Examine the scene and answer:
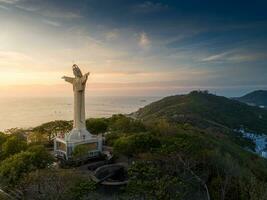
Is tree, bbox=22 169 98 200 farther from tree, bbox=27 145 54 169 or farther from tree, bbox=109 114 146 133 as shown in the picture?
tree, bbox=109 114 146 133

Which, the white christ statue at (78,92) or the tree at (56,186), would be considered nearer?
the tree at (56,186)

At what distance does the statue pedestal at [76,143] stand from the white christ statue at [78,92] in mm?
627

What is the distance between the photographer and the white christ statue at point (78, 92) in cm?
2281

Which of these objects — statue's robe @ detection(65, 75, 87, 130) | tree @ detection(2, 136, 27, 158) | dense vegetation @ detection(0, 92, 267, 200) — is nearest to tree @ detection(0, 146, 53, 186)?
dense vegetation @ detection(0, 92, 267, 200)

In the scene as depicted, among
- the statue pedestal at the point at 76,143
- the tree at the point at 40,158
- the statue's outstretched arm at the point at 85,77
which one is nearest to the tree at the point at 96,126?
the statue pedestal at the point at 76,143

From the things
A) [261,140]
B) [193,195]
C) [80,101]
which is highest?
[80,101]

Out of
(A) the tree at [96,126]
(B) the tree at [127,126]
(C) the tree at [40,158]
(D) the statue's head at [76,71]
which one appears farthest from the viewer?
(A) the tree at [96,126]

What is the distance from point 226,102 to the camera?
11362 cm

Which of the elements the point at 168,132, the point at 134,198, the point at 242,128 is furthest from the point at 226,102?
Answer: the point at 134,198

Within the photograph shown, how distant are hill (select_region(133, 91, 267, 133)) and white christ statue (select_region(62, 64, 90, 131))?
156ft

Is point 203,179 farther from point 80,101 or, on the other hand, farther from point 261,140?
point 261,140

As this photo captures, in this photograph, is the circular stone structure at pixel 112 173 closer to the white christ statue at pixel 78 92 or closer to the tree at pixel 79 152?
the tree at pixel 79 152

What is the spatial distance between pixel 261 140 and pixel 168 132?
179 feet

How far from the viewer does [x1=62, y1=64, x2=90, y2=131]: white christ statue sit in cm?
2281
